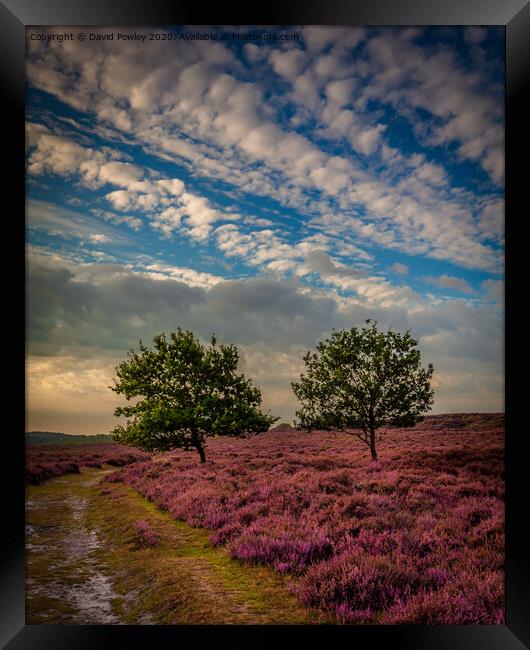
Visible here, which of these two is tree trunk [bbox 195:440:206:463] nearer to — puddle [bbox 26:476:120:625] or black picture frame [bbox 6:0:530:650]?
puddle [bbox 26:476:120:625]

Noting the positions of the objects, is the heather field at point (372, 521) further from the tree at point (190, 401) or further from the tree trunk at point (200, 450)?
the tree at point (190, 401)

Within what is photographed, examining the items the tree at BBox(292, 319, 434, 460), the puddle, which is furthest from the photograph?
the tree at BBox(292, 319, 434, 460)

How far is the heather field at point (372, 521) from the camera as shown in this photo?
15.7 feet

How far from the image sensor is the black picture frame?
15.0 ft

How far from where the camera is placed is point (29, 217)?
5.47 m

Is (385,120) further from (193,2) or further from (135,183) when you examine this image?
(135,183)

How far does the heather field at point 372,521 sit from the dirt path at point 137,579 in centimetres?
32

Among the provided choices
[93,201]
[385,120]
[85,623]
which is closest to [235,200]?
[93,201]

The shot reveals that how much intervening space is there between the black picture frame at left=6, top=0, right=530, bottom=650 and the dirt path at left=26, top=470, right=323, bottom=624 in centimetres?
20

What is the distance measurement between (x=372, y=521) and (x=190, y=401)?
738 cm
